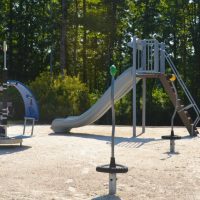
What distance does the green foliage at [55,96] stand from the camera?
26.3 meters

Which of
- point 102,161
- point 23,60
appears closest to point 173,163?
point 102,161

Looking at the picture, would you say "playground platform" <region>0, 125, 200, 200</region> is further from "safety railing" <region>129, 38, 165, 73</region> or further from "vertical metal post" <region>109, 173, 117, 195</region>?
"safety railing" <region>129, 38, 165, 73</region>

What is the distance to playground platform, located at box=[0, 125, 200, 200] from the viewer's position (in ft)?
23.1

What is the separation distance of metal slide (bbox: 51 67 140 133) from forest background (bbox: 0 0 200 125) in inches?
691

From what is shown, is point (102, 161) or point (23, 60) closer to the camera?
point (102, 161)

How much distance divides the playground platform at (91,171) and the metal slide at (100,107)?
134 inches

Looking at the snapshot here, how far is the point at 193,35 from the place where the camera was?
38469mm

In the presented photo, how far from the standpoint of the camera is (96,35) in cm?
3866

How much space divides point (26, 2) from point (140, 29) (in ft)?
32.6

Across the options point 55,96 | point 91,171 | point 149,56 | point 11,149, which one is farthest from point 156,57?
point 55,96

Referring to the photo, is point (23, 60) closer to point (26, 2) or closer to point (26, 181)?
point (26, 2)

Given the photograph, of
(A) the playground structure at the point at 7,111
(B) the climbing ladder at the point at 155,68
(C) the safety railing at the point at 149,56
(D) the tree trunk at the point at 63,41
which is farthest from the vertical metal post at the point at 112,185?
(D) the tree trunk at the point at 63,41

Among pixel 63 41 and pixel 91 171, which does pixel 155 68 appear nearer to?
pixel 91 171

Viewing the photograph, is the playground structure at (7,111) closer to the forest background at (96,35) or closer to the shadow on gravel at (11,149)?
the shadow on gravel at (11,149)
